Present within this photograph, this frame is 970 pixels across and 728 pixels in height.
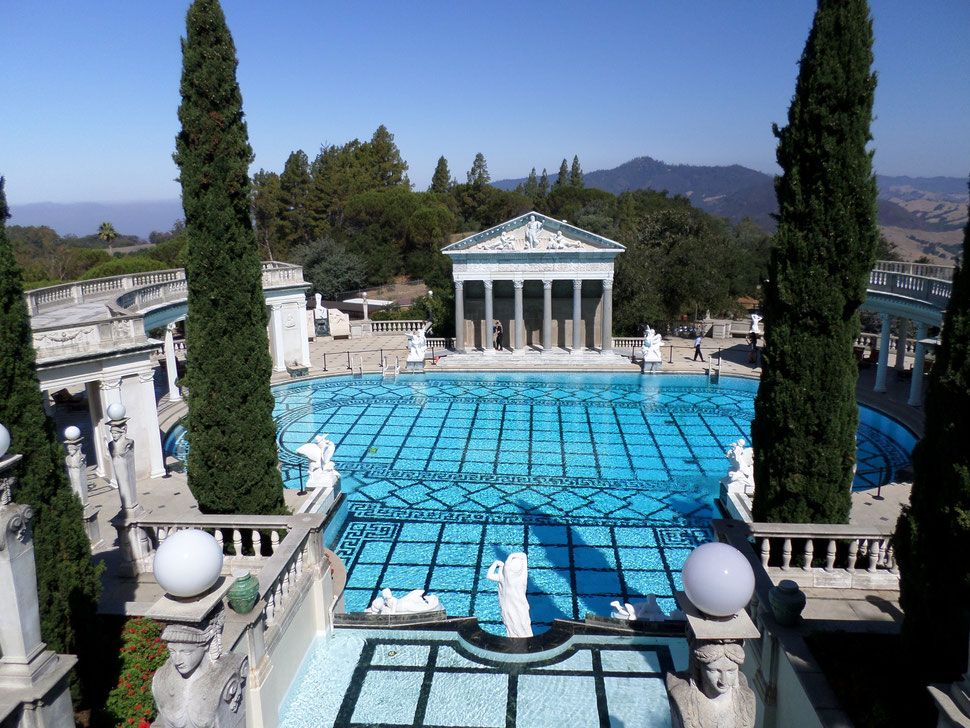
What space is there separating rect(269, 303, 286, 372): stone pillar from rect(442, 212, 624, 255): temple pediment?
26.8 feet

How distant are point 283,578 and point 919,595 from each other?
6.56 metres

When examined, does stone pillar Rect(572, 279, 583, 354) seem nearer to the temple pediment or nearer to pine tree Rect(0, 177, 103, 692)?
the temple pediment

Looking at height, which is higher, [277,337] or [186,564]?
[186,564]

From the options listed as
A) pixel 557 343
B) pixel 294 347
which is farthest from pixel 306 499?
pixel 557 343

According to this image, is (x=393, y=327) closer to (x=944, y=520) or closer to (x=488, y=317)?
(x=488, y=317)

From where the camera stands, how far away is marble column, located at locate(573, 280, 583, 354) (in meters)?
32.7

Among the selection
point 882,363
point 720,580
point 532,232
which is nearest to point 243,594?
point 720,580

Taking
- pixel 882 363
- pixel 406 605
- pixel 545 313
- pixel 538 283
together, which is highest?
pixel 538 283

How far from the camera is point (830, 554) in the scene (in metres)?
8.59

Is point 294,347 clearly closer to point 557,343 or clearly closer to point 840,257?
point 557,343

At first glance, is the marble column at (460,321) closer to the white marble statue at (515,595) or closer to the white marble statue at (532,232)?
the white marble statue at (532,232)

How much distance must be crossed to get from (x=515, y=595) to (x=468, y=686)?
1.46 m

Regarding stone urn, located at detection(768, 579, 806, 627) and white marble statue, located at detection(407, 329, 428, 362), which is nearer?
stone urn, located at detection(768, 579, 806, 627)

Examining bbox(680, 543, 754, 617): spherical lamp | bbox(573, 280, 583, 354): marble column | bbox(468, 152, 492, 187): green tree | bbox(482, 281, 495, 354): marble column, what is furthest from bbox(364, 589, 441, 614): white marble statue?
bbox(468, 152, 492, 187): green tree
